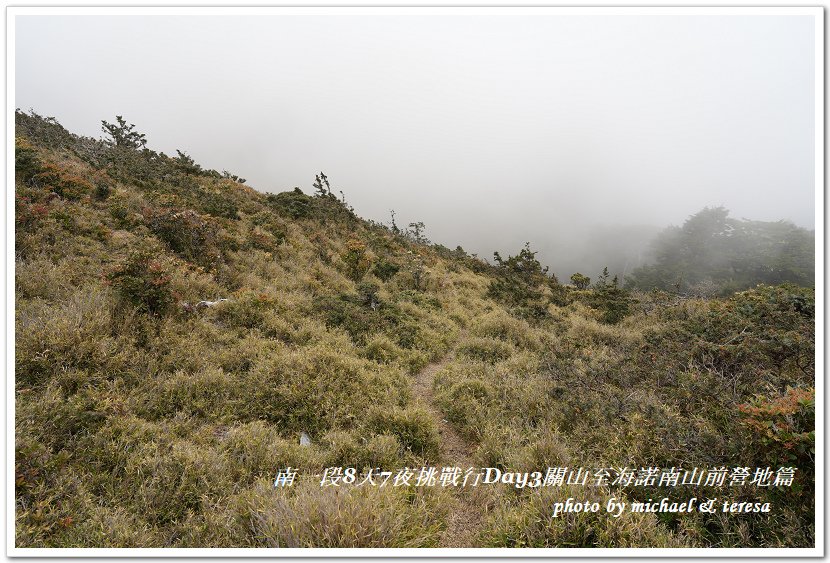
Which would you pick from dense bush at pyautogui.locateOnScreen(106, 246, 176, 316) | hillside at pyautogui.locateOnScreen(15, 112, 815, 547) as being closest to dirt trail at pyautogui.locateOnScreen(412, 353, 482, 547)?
hillside at pyautogui.locateOnScreen(15, 112, 815, 547)

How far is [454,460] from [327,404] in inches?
91.3

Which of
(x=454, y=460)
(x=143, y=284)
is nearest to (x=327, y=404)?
(x=454, y=460)

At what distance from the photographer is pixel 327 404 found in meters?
5.48

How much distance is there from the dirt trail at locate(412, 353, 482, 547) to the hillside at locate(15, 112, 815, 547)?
3 cm

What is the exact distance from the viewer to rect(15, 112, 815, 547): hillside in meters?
3.19

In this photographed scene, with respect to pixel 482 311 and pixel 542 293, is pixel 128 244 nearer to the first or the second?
pixel 482 311

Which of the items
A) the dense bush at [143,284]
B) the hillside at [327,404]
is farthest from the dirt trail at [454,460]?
the dense bush at [143,284]

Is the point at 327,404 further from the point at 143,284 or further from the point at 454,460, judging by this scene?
the point at 143,284

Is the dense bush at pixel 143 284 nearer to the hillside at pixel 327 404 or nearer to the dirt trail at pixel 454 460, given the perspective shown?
the hillside at pixel 327 404

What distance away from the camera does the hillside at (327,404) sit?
3.19 m

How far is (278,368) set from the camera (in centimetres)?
615

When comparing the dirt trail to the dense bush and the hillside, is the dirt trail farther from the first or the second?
the dense bush

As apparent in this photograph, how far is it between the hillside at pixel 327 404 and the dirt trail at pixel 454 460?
0.09ft

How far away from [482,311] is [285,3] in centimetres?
1319
